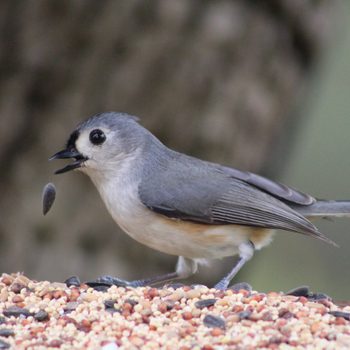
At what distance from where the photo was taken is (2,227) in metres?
8.30

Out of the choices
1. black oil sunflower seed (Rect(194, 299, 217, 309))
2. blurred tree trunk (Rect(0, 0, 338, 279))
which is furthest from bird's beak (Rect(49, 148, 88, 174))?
blurred tree trunk (Rect(0, 0, 338, 279))

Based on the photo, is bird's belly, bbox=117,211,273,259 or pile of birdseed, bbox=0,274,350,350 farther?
bird's belly, bbox=117,211,273,259

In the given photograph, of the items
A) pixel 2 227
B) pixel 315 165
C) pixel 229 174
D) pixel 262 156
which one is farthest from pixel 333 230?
pixel 229 174

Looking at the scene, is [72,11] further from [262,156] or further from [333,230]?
[333,230]

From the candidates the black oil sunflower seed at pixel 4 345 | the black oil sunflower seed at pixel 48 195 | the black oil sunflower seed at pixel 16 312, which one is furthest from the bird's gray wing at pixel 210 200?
the black oil sunflower seed at pixel 4 345

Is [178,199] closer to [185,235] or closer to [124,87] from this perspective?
[185,235]

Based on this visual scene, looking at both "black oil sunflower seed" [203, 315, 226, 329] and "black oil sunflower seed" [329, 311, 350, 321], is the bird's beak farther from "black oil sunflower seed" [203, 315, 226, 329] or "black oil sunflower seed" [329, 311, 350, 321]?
"black oil sunflower seed" [329, 311, 350, 321]

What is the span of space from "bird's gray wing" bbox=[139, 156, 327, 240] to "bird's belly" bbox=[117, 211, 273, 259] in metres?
0.05

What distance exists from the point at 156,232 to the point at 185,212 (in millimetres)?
202

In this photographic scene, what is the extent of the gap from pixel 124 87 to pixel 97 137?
2.02 meters

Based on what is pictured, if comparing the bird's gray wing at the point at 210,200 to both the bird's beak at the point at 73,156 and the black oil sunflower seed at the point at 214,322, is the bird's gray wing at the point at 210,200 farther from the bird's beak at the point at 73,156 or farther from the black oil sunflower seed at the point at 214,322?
the black oil sunflower seed at the point at 214,322

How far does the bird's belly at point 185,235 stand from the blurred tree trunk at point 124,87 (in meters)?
2.30

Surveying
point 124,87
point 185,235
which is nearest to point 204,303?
point 185,235

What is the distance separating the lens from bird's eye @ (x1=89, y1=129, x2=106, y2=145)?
6.22m
